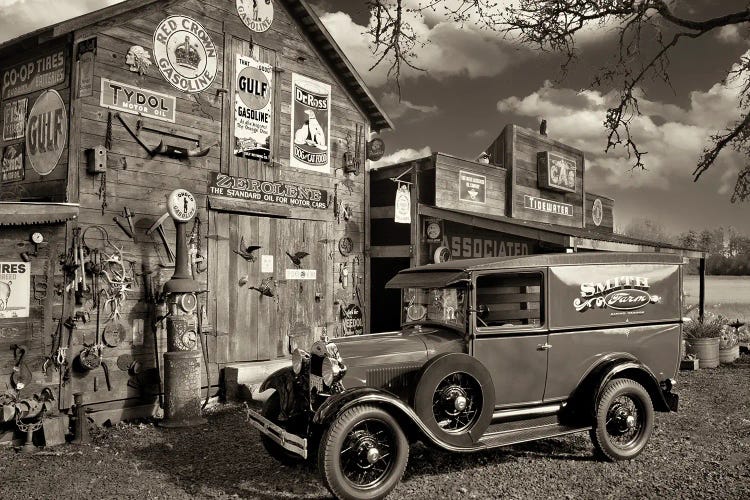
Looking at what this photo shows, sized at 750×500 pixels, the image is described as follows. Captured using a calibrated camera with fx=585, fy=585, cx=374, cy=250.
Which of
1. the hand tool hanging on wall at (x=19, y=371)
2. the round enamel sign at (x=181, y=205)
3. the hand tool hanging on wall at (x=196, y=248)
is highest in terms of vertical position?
the round enamel sign at (x=181, y=205)

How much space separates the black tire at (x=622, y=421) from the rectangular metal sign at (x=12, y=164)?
7755 mm

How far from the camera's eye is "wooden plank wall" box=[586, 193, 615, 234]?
16812 mm

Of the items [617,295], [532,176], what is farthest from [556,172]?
[617,295]

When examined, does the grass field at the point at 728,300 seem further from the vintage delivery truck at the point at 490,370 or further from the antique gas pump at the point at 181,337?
the antique gas pump at the point at 181,337

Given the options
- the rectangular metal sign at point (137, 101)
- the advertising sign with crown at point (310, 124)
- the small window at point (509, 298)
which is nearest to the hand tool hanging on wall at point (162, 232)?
the rectangular metal sign at point (137, 101)

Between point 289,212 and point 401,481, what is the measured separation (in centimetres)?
518

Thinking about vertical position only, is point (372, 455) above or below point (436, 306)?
below

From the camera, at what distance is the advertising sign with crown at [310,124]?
957 cm

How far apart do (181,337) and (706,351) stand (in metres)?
9.74

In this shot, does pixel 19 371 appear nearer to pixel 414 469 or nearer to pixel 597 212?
pixel 414 469

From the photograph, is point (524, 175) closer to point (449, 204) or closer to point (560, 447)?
point (449, 204)

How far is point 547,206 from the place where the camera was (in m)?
14.7

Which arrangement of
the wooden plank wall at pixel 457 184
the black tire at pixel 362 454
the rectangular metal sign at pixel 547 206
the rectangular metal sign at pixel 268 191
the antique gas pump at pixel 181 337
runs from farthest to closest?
the rectangular metal sign at pixel 547 206 < the wooden plank wall at pixel 457 184 < the rectangular metal sign at pixel 268 191 < the antique gas pump at pixel 181 337 < the black tire at pixel 362 454

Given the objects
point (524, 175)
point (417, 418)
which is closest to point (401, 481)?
point (417, 418)
